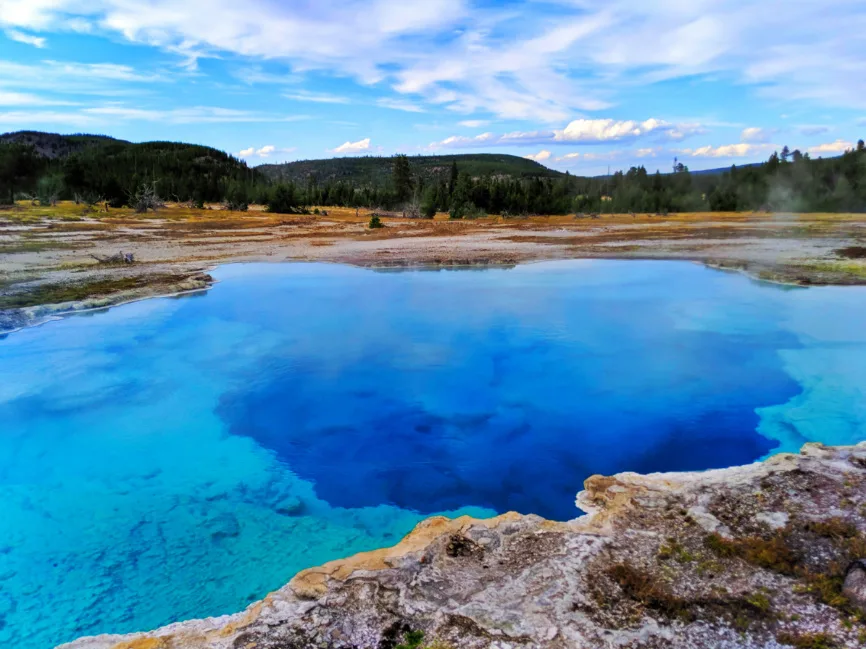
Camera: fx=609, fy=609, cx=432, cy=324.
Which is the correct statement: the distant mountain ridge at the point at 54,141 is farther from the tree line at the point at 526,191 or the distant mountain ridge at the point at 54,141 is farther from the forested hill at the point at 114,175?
the tree line at the point at 526,191

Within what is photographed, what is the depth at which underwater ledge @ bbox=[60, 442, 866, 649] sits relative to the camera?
2.62 meters

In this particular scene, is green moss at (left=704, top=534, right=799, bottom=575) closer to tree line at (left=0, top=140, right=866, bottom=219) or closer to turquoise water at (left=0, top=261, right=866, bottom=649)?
turquoise water at (left=0, top=261, right=866, bottom=649)

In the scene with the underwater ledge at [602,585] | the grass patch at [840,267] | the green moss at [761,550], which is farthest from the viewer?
the grass patch at [840,267]

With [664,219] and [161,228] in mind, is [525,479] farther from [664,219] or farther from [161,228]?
[664,219]

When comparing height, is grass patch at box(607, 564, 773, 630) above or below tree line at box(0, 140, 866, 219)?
below

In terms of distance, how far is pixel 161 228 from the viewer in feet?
80.1

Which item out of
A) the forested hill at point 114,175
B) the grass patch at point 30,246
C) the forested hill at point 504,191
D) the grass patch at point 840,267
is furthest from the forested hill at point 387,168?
the grass patch at point 840,267

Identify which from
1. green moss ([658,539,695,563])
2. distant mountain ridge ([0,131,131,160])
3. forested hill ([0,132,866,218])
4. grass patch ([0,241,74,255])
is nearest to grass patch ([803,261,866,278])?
green moss ([658,539,695,563])

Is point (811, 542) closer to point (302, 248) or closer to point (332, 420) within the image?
point (332, 420)

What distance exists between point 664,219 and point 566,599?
3241cm

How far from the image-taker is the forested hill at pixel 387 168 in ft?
279

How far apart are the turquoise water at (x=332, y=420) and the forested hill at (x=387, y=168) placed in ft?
234

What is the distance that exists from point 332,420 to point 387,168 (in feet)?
293

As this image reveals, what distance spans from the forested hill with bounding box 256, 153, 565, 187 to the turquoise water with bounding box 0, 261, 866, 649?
7142 cm
